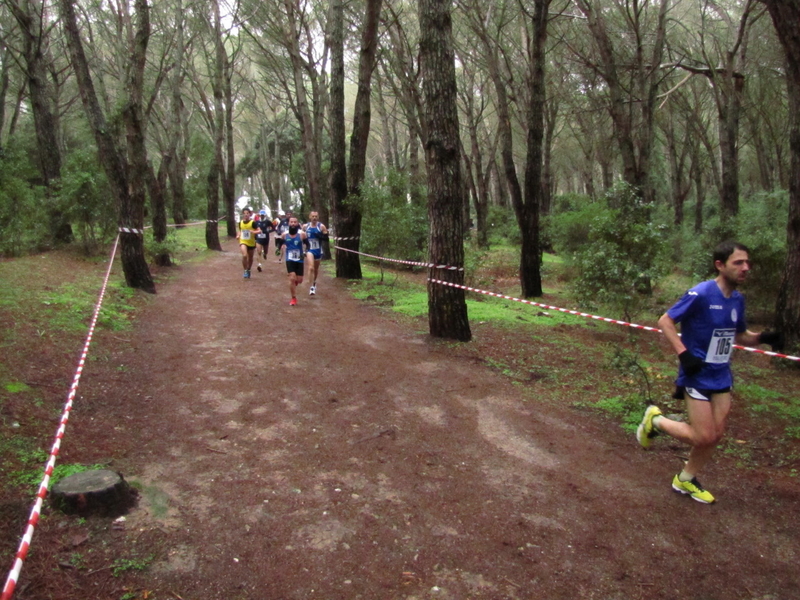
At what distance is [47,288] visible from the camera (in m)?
9.98

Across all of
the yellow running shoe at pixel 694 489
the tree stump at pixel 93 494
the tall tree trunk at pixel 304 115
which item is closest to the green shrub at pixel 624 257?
the yellow running shoe at pixel 694 489

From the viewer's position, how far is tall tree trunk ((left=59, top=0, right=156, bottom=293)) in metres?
10.5

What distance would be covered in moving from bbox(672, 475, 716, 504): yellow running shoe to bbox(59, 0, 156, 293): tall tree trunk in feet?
34.3

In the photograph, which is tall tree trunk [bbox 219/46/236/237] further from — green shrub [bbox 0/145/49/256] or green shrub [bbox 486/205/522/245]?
green shrub [bbox 486/205/522/245]

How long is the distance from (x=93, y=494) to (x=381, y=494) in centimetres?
196

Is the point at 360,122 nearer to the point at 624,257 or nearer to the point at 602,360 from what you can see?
the point at 624,257

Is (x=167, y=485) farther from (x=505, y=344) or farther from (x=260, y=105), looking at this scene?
(x=260, y=105)

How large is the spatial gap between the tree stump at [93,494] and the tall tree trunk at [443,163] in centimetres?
547

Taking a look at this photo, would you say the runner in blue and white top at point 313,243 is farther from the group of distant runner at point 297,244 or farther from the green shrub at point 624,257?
the green shrub at point 624,257

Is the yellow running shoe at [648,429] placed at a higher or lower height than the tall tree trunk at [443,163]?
lower

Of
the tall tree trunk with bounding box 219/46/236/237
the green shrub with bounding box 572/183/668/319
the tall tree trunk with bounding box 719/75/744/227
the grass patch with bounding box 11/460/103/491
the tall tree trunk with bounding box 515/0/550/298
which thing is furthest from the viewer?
the tall tree trunk with bounding box 219/46/236/237

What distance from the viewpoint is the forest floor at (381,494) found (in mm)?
3375

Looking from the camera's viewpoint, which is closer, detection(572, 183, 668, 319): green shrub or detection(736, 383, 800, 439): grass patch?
detection(736, 383, 800, 439): grass patch

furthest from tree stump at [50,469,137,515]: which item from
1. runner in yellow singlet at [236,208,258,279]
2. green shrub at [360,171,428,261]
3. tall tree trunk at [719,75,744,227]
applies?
tall tree trunk at [719,75,744,227]
